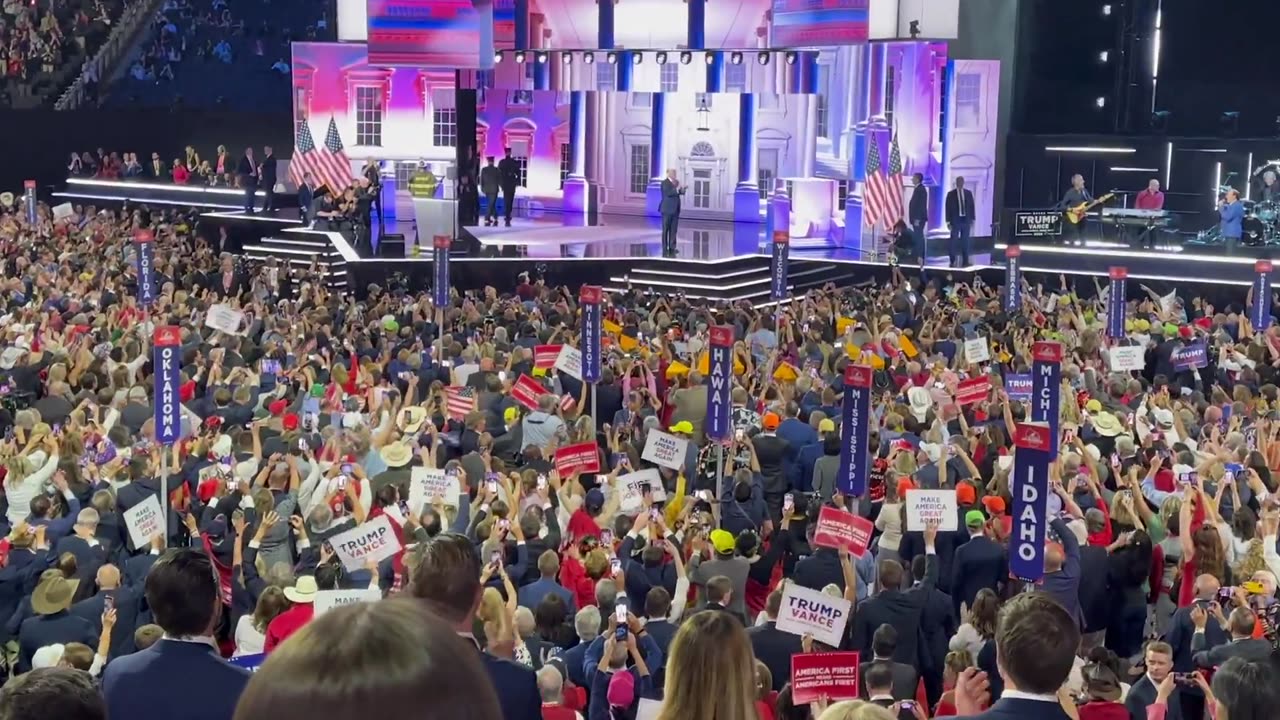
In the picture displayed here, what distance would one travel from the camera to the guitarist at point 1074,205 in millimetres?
27156

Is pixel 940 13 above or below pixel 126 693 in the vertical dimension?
above

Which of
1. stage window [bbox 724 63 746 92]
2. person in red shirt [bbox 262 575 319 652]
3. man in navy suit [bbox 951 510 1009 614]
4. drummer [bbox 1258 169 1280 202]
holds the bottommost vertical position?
man in navy suit [bbox 951 510 1009 614]

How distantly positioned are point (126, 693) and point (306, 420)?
8.91 meters

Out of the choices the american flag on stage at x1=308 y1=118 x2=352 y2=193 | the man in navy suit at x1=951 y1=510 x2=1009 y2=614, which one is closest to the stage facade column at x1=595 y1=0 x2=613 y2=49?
the american flag on stage at x1=308 y1=118 x2=352 y2=193

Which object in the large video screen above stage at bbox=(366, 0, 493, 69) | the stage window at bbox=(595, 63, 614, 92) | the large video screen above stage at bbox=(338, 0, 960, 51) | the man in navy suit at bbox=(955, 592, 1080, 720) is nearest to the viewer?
the man in navy suit at bbox=(955, 592, 1080, 720)

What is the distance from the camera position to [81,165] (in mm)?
35531

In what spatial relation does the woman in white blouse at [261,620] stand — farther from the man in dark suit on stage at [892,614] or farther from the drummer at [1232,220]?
the drummer at [1232,220]

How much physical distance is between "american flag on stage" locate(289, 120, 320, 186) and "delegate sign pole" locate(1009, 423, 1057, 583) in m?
28.2

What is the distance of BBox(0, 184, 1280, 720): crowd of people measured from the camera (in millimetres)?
4539

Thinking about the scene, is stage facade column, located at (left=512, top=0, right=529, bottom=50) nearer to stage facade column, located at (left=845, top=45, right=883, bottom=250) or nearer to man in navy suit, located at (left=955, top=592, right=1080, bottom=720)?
stage facade column, located at (left=845, top=45, right=883, bottom=250)

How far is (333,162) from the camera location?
34812mm

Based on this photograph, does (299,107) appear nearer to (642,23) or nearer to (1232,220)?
(642,23)

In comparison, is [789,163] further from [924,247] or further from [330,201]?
[330,201]

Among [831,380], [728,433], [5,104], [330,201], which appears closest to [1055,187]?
[330,201]
